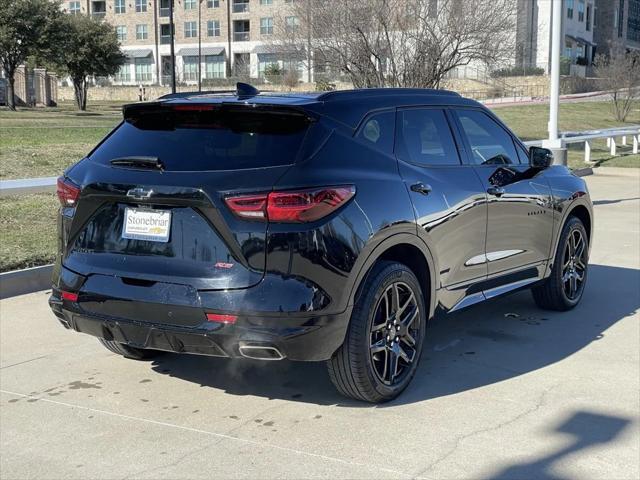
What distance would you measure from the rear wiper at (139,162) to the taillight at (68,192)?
0.27m

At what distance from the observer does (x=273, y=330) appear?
417 cm

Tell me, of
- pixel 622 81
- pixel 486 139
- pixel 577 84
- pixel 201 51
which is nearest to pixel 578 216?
pixel 486 139

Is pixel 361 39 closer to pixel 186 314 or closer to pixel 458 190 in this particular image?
pixel 458 190

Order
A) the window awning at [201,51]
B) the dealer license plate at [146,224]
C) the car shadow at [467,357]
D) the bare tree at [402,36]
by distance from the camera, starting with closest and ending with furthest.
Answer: the dealer license plate at [146,224] < the car shadow at [467,357] < the bare tree at [402,36] < the window awning at [201,51]

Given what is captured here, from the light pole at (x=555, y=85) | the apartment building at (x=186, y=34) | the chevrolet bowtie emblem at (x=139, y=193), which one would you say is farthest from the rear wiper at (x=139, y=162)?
the apartment building at (x=186, y=34)

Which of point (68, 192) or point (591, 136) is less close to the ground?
point (68, 192)

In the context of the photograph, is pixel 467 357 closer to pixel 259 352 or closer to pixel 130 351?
pixel 259 352

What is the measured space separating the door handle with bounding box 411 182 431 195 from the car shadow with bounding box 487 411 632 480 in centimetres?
155

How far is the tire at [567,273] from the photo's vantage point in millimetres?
6773

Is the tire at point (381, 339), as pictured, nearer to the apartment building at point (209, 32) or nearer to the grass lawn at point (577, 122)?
the grass lawn at point (577, 122)

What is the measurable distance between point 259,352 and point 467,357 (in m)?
2.05

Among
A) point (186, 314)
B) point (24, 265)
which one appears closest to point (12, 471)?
point (186, 314)

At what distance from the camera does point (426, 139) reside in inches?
211

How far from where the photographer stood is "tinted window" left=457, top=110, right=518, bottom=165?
5844 mm
